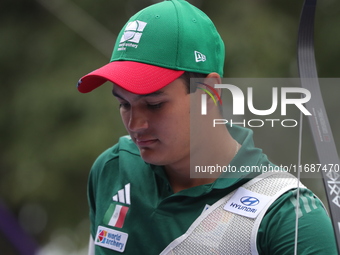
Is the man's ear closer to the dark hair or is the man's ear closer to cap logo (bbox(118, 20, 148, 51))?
the dark hair

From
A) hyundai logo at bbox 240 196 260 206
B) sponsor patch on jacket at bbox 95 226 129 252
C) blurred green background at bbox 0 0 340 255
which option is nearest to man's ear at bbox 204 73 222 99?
hyundai logo at bbox 240 196 260 206

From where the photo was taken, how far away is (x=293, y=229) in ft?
5.53

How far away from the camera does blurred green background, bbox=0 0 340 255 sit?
4672 mm

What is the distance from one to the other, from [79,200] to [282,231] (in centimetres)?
354

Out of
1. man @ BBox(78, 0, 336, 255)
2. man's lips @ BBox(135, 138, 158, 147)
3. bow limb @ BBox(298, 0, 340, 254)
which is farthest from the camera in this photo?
man's lips @ BBox(135, 138, 158, 147)

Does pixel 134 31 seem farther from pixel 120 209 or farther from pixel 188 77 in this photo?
pixel 120 209

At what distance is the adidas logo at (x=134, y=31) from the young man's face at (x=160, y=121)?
150 millimetres

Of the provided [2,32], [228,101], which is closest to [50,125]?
[2,32]

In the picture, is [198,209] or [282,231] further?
[198,209]

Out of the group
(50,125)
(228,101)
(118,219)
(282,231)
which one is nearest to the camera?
(282,231)

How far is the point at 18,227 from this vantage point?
525 cm

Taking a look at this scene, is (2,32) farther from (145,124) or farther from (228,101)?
(145,124)

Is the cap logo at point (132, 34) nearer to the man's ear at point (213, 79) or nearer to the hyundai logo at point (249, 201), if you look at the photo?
the man's ear at point (213, 79)

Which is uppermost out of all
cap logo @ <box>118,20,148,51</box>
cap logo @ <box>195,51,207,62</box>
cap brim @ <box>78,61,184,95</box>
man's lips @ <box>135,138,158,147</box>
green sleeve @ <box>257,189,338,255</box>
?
cap logo @ <box>118,20,148,51</box>
